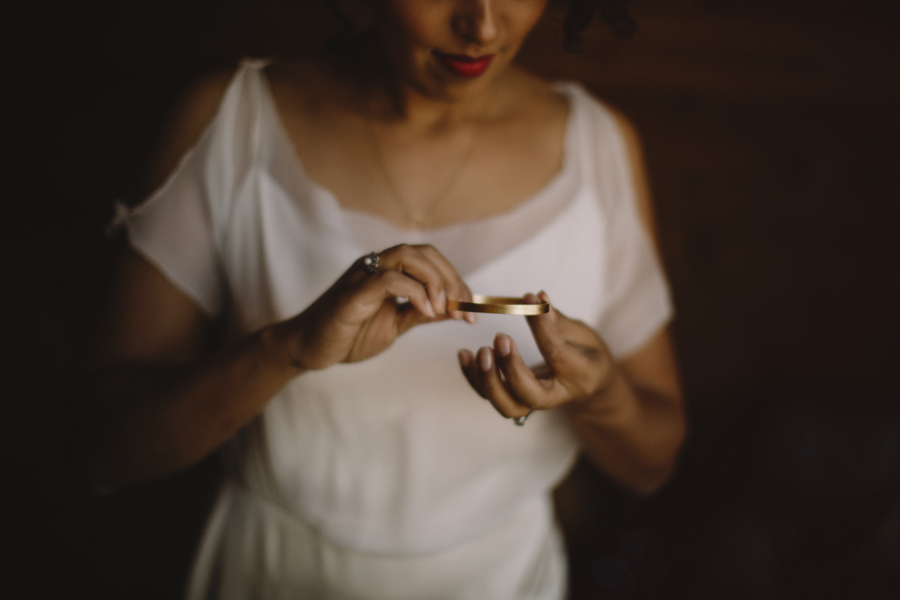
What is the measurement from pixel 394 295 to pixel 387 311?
9 cm

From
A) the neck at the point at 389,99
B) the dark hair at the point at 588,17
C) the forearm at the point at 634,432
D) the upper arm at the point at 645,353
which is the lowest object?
the forearm at the point at 634,432

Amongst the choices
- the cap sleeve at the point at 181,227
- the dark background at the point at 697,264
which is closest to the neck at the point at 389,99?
the cap sleeve at the point at 181,227

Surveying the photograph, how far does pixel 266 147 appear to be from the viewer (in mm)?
1084

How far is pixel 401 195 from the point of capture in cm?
114

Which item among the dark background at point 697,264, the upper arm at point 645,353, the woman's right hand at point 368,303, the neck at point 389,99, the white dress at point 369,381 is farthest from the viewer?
the dark background at point 697,264

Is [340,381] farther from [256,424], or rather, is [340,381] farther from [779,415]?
[779,415]

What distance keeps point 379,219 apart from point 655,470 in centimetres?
82

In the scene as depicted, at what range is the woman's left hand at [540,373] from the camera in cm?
75

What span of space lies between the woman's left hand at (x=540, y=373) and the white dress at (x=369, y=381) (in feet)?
0.93

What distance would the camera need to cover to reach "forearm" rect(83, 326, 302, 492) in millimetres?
854

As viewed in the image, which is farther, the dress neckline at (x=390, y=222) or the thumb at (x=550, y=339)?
the dress neckline at (x=390, y=222)

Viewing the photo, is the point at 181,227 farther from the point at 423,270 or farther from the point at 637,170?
the point at 637,170

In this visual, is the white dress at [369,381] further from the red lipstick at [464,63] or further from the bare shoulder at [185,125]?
the red lipstick at [464,63]

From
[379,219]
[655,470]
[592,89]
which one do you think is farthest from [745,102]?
[379,219]
